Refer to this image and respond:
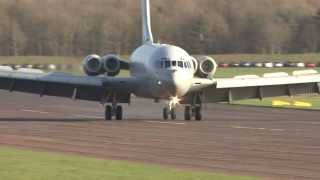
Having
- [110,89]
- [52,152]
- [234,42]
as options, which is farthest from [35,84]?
[234,42]

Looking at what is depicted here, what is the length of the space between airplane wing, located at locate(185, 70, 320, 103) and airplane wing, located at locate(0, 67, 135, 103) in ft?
10.5

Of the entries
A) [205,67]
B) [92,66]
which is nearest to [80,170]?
[92,66]

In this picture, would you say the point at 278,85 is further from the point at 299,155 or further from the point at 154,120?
the point at 299,155

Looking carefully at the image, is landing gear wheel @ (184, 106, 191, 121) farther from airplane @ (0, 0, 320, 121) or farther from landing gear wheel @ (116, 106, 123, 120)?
landing gear wheel @ (116, 106, 123, 120)

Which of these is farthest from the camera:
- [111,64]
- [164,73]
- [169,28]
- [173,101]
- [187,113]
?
[169,28]

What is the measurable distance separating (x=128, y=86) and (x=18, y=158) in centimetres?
1831

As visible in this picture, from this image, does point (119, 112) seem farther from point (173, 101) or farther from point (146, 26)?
point (146, 26)

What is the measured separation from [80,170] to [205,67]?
2280 cm

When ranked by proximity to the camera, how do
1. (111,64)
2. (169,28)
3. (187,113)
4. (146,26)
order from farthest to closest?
(169,28) → (146,26) → (111,64) → (187,113)

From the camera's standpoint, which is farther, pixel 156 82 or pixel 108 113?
pixel 108 113

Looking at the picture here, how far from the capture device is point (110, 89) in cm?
3534

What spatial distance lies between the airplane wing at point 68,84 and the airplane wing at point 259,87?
3.21 metres

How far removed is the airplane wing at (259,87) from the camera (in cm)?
3669

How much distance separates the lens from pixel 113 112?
35.4 m
